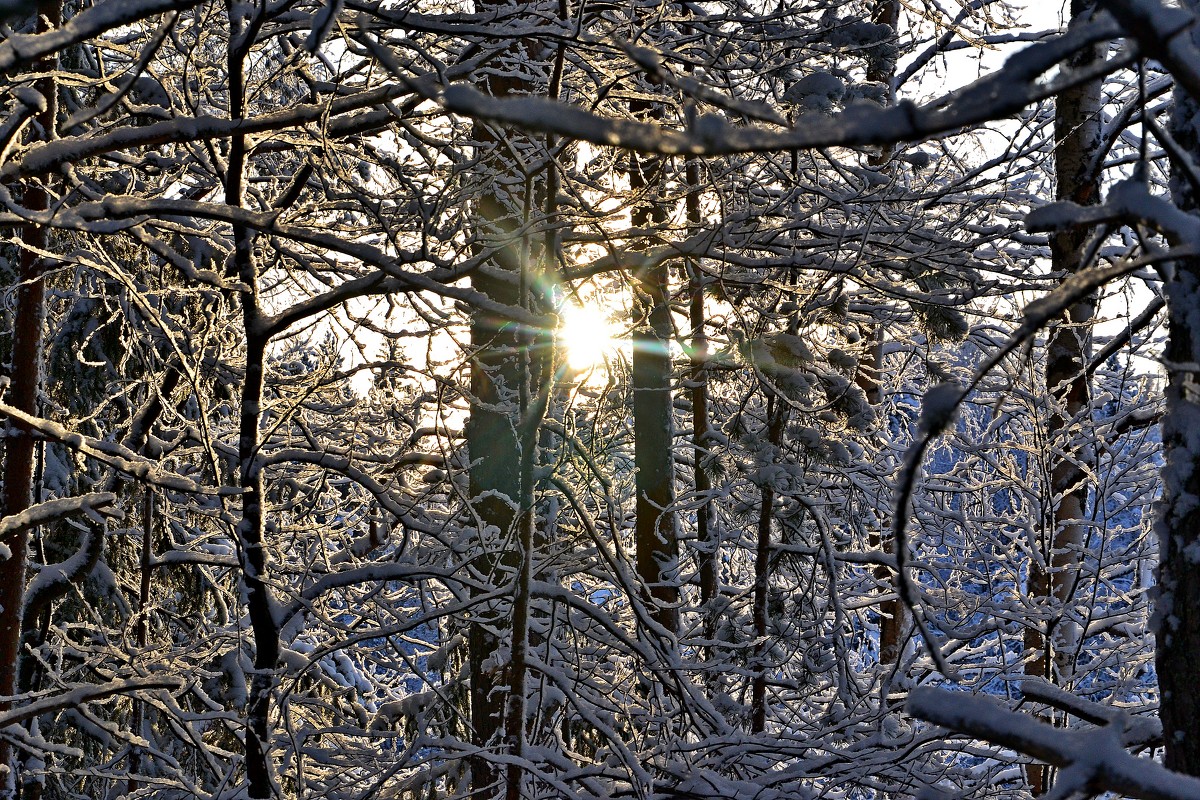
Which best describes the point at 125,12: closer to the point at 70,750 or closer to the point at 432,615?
the point at 432,615

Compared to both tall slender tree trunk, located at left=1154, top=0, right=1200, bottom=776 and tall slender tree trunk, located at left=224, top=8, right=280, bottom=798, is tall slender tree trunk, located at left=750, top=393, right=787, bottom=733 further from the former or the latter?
tall slender tree trunk, located at left=1154, top=0, right=1200, bottom=776

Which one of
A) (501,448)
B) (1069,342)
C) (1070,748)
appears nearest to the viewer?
(1070,748)

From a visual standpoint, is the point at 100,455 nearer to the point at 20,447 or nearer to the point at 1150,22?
the point at 20,447

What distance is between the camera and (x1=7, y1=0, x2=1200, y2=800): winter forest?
5.77 feet

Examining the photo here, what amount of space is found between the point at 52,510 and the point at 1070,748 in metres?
3.95

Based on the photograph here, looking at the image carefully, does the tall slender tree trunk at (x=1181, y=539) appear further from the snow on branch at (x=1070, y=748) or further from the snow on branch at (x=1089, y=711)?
the snow on branch at (x=1070, y=748)

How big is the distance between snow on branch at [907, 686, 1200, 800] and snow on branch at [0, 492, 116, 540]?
11.3ft

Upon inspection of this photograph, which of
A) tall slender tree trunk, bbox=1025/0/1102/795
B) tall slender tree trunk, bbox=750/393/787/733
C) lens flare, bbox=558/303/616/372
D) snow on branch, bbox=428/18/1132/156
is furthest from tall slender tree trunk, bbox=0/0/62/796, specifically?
tall slender tree trunk, bbox=1025/0/1102/795

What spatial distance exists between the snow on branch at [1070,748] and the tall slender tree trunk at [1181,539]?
0.46 meters

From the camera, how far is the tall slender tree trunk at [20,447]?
4828mm

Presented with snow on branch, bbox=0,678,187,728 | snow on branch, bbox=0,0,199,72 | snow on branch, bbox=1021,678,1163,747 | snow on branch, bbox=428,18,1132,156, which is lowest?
snow on branch, bbox=0,678,187,728

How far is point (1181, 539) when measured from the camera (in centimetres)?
178

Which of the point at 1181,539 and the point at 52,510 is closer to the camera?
the point at 1181,539

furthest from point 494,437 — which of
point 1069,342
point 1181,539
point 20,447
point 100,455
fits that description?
point 1181,539
